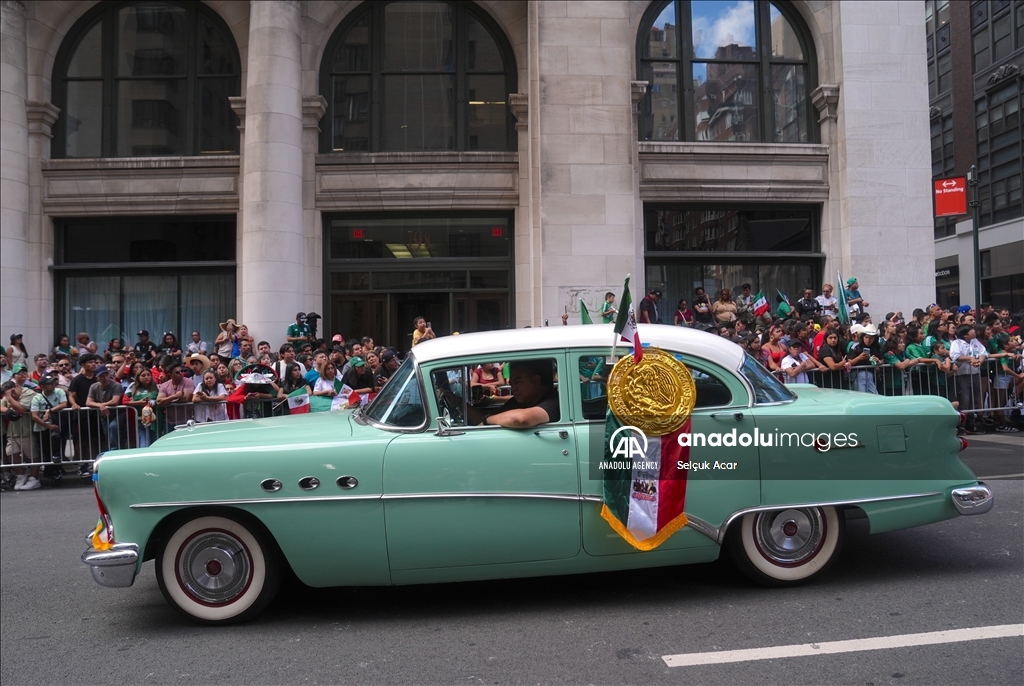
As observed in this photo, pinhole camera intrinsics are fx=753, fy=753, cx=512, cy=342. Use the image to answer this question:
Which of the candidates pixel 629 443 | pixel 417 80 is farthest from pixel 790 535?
pixel 417 80

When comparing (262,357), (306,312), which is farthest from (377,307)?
(262,357)

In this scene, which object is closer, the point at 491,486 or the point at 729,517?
the point at 491,486

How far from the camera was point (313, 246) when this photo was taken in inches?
664

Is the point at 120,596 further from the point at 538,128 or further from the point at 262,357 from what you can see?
the point at 538,128

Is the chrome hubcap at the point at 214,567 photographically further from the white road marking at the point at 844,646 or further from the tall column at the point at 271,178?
the tall column at the point at 271,178

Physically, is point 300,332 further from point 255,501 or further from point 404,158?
point 255,501

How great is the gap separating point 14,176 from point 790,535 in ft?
58.2

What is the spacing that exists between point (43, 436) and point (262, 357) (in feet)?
10.3

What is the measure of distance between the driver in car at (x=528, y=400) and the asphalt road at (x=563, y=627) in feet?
3.89

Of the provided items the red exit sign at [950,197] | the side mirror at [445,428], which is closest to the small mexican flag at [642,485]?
the side mirror at [445,428]

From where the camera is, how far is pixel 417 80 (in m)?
17.4

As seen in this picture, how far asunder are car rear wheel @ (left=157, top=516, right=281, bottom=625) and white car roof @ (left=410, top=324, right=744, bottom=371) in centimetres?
153

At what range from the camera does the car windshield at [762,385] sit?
4812 millimetres

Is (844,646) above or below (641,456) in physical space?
below
